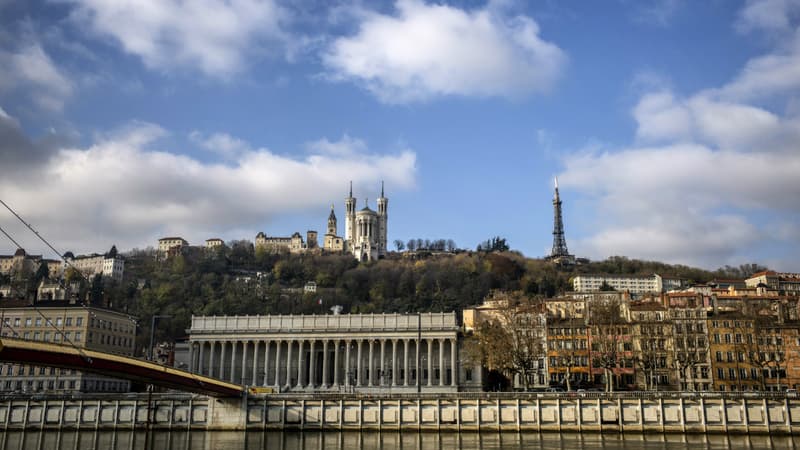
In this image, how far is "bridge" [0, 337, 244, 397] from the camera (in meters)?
39.7

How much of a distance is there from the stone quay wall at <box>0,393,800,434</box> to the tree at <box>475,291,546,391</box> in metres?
14.1

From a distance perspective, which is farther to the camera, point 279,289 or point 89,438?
point 279,289

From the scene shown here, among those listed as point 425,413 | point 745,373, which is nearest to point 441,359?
point 425,413

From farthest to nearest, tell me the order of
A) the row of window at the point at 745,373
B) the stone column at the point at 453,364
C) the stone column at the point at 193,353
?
the stone column at the point at 193,353, the stone column at the point at 453,364, the row of window at the point at 745,373

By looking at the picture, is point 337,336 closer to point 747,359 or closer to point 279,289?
point 747,359

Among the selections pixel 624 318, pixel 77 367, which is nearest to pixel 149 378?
pixel 77 367

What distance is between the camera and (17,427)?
6969 cm

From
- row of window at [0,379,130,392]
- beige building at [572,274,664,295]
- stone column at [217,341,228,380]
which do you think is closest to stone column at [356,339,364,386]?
stone column at [217,341,228,380]

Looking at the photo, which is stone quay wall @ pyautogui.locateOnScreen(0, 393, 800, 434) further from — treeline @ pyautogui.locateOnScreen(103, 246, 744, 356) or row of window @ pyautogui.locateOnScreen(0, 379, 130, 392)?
treeline @ pyautogui.locateOnScreen(103, 246, 744, 356)

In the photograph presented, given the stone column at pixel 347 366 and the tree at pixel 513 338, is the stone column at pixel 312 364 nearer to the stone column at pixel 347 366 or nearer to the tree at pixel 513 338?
the stone column at pixel 347 366

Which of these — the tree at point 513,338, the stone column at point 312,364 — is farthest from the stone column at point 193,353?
the tree at point 513,338

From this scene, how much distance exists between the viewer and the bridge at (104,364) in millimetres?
39688

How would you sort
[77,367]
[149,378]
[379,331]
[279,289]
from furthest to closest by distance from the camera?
[279,289], [379,331], [149,378], [77,367]

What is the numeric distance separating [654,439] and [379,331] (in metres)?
51.9
